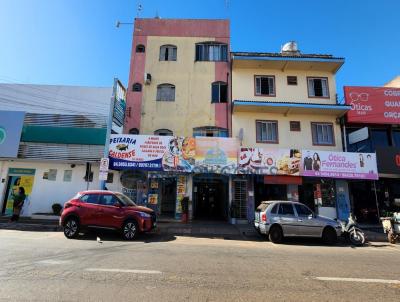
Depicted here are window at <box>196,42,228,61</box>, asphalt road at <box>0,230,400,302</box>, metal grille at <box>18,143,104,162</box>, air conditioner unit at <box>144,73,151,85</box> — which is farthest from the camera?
window at <box>196,42,228,61</box>

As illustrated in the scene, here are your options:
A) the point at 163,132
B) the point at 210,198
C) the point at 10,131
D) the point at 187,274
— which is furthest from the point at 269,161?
the point at 10,131

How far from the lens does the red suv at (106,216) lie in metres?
10.8

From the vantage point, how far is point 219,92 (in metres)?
18.7

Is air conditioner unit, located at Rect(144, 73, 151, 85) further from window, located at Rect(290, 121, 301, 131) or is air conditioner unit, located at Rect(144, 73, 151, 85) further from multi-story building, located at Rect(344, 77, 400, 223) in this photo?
multi-story building, located at Rect(344, 77, 400, 223)

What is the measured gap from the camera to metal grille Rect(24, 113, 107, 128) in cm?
1738

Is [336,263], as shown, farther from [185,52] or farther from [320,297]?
[185,52]

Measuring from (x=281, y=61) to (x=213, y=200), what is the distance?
10918 mm

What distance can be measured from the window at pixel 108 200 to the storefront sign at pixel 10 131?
9.27m

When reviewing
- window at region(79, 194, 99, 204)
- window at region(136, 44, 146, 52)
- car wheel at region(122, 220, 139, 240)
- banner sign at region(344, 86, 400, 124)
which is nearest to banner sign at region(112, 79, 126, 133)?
window at region(136, 44, 146, 52)

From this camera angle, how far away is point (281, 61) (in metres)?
17.9

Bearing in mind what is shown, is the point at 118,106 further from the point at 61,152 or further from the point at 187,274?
the point at 187,274

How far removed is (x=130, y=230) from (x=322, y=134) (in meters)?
14.0

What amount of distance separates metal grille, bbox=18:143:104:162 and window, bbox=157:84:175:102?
5.46 m

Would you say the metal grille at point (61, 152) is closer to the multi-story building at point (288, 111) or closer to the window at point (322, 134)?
the multi-story building at point (288, 111)
